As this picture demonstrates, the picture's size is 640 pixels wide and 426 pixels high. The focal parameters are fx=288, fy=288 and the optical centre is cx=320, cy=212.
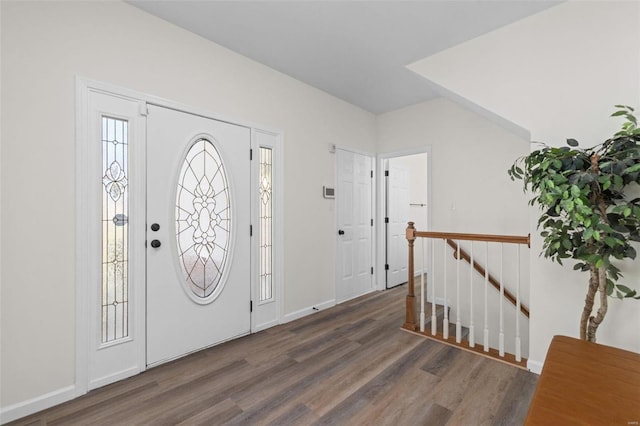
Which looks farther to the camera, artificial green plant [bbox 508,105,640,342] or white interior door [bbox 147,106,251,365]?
white interior door [bbox 147,106,251,365]

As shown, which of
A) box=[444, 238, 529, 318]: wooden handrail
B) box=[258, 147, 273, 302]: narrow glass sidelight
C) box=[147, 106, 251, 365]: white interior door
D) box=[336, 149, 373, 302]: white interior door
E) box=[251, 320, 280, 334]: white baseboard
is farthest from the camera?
box=[336, 149, 373, 302]: white interior door

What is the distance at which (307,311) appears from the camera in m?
3.37

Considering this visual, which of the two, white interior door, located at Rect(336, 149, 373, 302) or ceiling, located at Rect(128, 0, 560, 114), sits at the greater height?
ceiling, located at Rect(128, 0, 560, 114)

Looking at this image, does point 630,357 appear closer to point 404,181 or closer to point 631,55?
point 631,55

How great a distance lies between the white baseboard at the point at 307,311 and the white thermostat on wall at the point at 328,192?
1.33 metres

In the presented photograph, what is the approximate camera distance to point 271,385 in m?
2.02

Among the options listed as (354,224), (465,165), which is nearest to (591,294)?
(465,165)

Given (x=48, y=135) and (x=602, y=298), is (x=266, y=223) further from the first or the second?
(x=602, y=298)

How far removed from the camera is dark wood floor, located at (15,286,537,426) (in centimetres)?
170

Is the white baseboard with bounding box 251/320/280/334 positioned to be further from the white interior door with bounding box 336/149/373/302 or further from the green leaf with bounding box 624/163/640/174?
the green leaf with bounding box 624/163/640/174

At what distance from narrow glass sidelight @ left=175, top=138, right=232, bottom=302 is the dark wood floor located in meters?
0.67

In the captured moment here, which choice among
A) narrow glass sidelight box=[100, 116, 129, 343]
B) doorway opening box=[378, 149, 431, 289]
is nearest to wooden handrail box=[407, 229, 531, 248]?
doorway opening box=[378, 149, 431, 289]

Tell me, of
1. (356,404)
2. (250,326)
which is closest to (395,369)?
(356,404)

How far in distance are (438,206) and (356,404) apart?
8.91 feet
